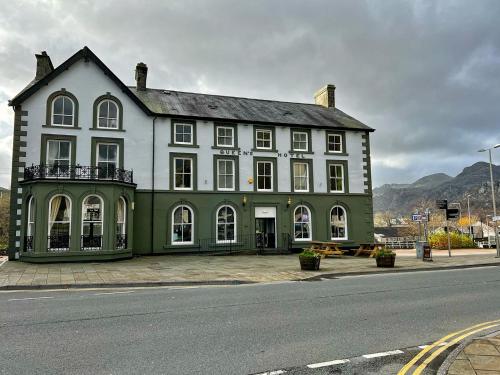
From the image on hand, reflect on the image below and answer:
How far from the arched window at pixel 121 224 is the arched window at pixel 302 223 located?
11638 millimetres

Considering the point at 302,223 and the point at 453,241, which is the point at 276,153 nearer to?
the point at 302,223

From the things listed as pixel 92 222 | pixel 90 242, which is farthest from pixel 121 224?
pixel 90 242

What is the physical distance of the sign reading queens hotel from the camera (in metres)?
21.6

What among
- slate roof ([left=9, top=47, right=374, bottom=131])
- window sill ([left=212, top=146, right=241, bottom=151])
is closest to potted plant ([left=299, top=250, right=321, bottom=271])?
window sill ([left=212, top=146, right=241, bottom=151])

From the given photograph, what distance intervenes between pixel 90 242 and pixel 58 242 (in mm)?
1522

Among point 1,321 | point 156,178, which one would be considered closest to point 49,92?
point 156,178

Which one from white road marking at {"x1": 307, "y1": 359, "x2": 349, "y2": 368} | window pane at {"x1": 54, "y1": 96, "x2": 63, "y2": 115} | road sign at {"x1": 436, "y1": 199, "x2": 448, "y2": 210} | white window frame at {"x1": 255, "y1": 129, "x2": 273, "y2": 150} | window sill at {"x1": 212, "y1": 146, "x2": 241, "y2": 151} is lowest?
white road marking at {"x1": 307, "y1": 359, "x2": 349, "y2": 368}

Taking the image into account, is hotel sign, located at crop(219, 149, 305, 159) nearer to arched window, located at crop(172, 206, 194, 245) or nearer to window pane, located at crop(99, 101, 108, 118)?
arched window, located at crop(172, 206, 194, 245)

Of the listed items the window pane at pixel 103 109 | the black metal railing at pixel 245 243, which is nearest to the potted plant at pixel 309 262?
the black metal railing at pixel 245 243

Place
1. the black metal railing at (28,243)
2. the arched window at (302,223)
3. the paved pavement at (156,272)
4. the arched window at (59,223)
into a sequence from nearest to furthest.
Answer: the paved pavement at (156,272), the arched window at (59,223), the black metal railing at (28,243), the arched window at (302,223)

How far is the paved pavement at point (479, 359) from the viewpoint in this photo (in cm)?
517

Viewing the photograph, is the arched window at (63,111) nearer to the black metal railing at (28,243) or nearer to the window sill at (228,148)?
the black metal railing at (28,243)

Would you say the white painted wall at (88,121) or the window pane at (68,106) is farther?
the window pane at (68,106)

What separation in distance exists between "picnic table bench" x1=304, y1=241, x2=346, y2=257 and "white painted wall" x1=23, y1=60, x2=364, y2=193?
4.51m
